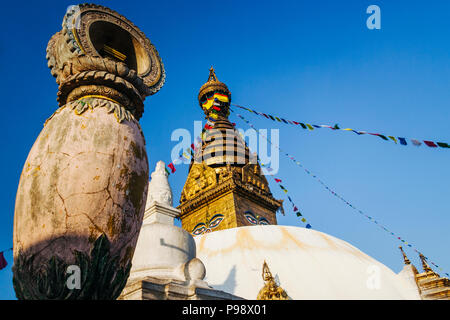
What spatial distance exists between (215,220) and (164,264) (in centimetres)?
1484

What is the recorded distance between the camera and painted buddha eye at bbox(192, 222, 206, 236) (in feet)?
67.6

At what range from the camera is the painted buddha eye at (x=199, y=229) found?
20.6 metres

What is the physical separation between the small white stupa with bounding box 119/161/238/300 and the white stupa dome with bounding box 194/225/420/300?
363 centimetres

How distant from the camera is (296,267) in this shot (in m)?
10.5

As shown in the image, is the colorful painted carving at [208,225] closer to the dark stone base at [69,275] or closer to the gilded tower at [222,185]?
the gilded tower at [222,185]

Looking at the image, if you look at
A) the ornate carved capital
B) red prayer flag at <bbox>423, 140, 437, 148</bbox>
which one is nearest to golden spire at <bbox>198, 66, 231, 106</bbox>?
red prayer flag at <bbox>423, 140, 437, 148</bbox>

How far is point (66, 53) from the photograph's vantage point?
3.31m

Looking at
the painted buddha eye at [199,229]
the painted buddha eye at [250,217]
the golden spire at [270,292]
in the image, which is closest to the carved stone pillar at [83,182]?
the golden spire at [270,292]

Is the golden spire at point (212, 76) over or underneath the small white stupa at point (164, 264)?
over

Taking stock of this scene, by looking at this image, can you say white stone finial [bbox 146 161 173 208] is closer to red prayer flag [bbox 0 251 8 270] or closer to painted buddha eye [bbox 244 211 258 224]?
red prayer flag [bbox 0 251 8 270]

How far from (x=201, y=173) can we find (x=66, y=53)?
20.1 m

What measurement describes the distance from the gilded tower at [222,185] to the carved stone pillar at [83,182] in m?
16.7

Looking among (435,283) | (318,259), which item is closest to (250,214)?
(318,259)

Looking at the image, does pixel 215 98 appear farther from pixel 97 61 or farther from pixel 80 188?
pixel 80 188
